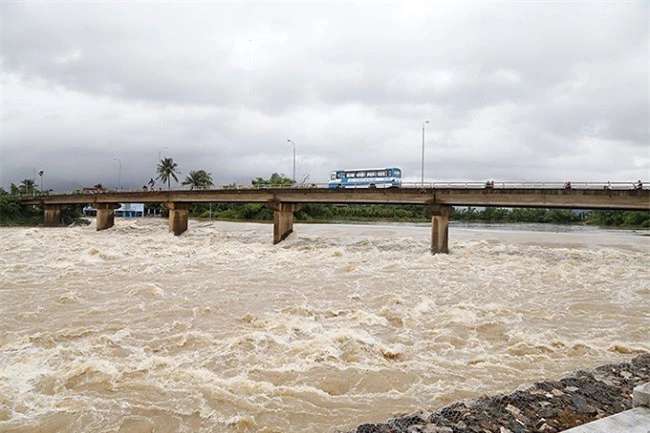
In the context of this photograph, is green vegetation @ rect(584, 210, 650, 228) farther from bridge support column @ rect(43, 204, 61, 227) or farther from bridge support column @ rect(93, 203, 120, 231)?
bridge support column @ rect(43, 204, 61, 227)

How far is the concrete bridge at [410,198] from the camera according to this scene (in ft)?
102

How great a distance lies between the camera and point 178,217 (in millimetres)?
54438

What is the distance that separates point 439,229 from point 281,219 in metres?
18.0

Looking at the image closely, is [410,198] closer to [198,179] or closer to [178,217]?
[178,217]

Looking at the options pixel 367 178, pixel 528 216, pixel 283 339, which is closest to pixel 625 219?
pixel 528 216

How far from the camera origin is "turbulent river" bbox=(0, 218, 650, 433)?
797 cm

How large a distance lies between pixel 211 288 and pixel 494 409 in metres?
15.7

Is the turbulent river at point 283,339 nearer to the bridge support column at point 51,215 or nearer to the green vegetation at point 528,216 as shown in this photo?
the bridge support column at point 51,215

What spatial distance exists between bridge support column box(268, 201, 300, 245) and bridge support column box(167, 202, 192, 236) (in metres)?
16.0

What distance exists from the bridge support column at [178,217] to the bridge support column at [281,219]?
16.0 meters

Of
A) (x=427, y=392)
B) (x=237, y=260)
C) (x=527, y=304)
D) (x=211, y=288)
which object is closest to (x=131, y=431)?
(x=427, y=392)

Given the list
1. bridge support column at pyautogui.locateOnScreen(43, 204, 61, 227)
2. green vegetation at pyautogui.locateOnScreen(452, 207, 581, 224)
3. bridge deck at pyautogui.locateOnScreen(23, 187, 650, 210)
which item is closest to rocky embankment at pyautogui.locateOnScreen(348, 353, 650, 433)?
bridge deck at pyautogui.locateOnScreen(23, 187, 650, 210)

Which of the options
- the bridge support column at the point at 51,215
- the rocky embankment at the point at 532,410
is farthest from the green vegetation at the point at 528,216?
the rocky embankment at the point at 532,410

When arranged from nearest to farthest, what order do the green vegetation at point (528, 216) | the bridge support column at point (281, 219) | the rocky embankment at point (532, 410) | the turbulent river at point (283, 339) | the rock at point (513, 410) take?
the rocky embankment at point (532, 410) → the rock at point (513, 410) → the turbulent river at point (283, 339) → the bridge support column at point (281, 219) → the green vegetation at point (528, 216)
